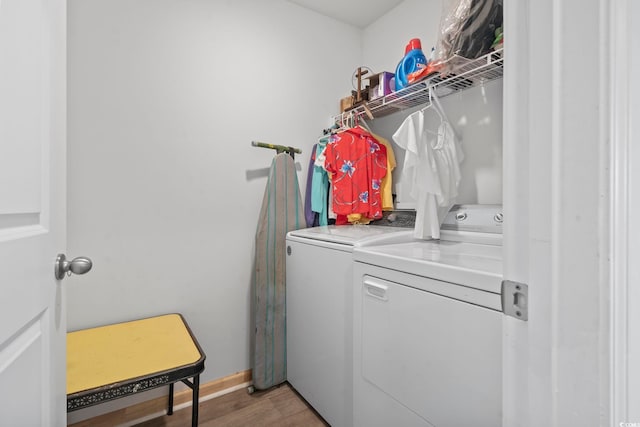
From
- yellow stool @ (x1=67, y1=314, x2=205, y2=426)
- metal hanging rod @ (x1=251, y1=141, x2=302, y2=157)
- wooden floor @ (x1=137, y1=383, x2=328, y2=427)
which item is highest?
metal hanging rod @ (x1=251, y1=141, x2=302, y2=157)

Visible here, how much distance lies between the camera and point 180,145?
170cm

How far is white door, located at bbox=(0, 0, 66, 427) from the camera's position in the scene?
47cm

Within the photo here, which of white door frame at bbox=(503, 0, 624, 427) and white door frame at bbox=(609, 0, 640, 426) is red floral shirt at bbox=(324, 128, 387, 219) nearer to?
white door frame at bbox=(503, 0, 624, 427)

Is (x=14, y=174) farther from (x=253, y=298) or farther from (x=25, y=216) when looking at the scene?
(x=253, y=298)

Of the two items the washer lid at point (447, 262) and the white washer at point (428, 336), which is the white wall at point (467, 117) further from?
the washer lid at point (447, 262)

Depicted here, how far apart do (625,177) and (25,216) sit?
3.20ft

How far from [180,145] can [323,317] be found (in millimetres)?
1268

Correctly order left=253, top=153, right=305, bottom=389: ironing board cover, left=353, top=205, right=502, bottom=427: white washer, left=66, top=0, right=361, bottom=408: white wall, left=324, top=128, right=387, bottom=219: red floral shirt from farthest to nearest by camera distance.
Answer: left=324, top=128, right=387, bottom=219: red floral shirt
left=253, top=153, right=305, bottom=389: ironing board cover
left=66, top=0, right=361, bottom=408: white wall
left=353, top=205, right=502, bottom=427: white washer

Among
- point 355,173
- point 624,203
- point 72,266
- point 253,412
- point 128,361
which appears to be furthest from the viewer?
point 355,173

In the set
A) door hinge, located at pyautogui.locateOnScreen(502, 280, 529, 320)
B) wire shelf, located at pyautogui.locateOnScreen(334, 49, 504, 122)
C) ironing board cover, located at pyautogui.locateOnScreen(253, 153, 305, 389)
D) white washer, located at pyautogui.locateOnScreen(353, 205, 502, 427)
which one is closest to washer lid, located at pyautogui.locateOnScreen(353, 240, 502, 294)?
white washer, located at pyautogui.locateOnScreen(353, 205, 502, 427)

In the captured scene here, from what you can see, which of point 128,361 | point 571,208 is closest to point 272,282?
point 128,361

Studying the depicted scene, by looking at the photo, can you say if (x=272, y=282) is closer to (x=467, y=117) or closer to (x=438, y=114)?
(x=438, y=114)

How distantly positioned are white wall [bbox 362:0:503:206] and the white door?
5.26ft

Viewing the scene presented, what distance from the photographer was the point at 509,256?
0.50 meters
